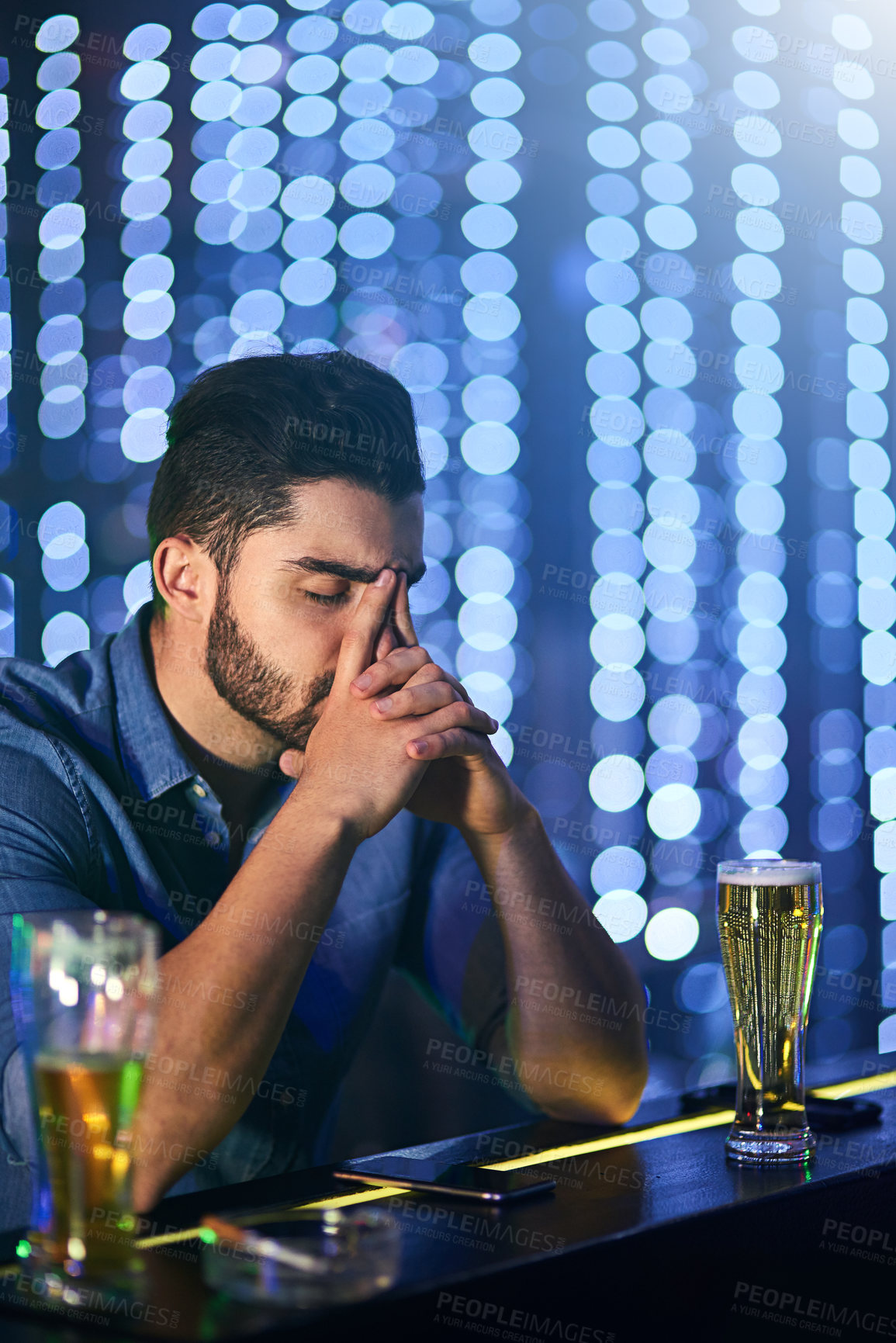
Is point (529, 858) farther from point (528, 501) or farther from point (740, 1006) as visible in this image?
point (528, 501)

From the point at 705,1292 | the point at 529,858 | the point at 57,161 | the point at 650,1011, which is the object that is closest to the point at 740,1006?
the point at 705,1292

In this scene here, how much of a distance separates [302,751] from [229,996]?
1.38ft

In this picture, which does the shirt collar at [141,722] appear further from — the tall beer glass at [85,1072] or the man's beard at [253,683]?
the tall beer glass at [85,1072]

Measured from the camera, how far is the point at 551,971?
138cm

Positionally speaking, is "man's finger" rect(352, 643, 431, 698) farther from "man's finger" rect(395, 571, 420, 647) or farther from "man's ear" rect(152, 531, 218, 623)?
"man's ear" rect(152, 531, 218, 623)

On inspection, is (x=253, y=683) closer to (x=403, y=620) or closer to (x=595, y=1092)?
(x=403, y=620)

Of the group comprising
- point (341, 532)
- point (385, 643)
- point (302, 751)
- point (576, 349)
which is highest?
point (576, 349)

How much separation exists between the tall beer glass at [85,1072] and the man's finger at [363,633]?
581mm

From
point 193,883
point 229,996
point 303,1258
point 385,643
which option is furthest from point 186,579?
point 303,1258

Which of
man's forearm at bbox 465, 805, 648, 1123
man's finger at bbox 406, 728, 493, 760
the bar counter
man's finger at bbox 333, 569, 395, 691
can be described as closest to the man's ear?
man's finger at bbox 333, 569, 395, 691

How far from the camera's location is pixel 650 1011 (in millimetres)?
1820

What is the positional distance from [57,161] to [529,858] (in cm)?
94

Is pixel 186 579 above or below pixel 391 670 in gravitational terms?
above

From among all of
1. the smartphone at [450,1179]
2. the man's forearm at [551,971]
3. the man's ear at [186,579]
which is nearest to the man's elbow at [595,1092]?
the man's forearm at [551,971]
